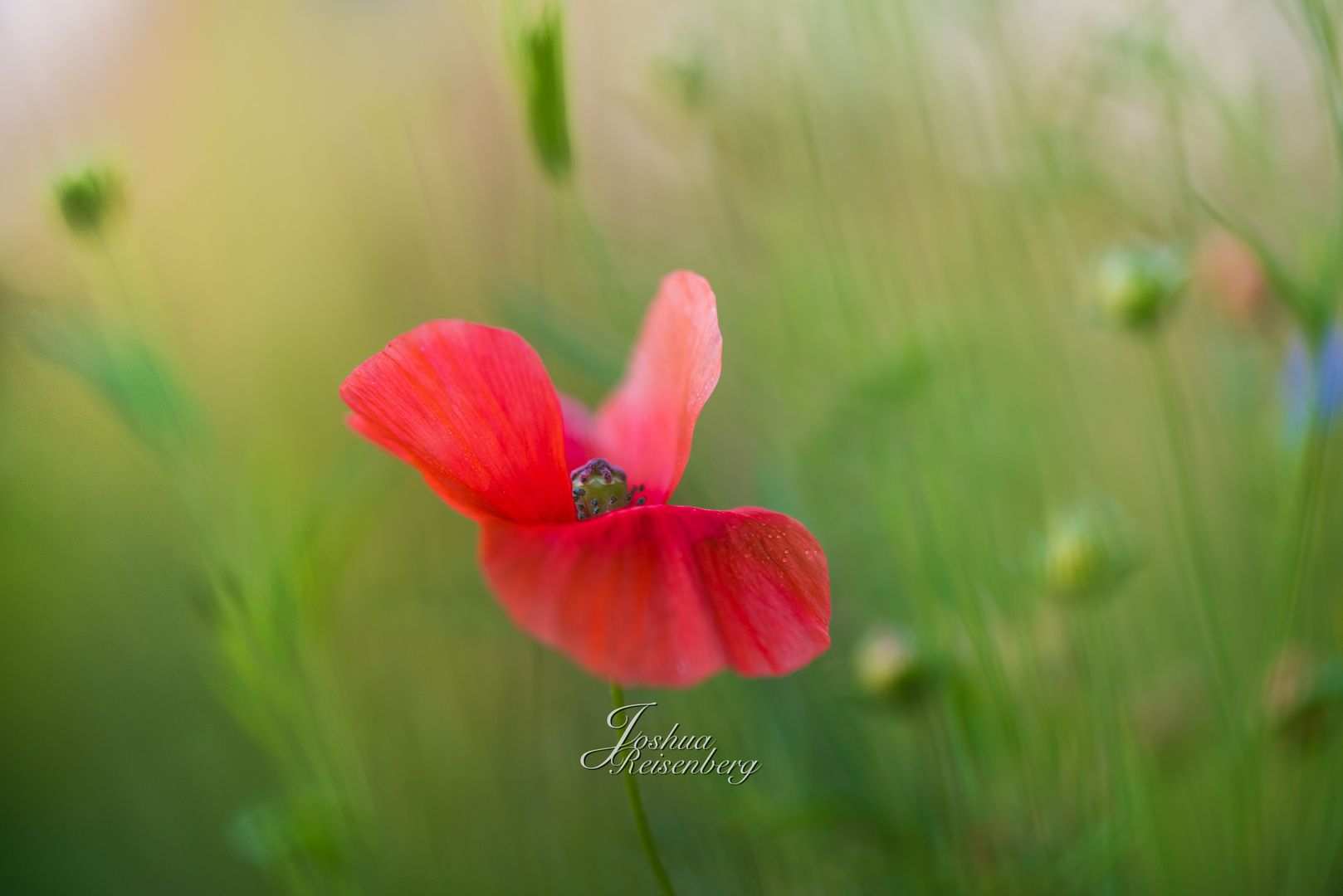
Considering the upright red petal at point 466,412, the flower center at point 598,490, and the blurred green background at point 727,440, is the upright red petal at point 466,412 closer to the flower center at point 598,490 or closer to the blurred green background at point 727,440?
the flower center at point 598,490

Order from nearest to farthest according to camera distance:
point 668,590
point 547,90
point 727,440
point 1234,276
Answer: point 668,590 → point 547,90 → point 1234,276 → point 727,440

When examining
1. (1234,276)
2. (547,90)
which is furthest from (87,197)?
(1234,276)

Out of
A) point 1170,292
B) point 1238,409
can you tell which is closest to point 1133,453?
point 1238,409

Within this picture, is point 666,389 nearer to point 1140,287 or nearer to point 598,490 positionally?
point 598,490

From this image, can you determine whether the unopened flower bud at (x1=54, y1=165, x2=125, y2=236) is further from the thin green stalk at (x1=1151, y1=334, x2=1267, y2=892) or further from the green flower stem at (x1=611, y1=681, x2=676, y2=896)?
the thin green stalk at (x1=1151, y1=334, x2=1267, y2=892)

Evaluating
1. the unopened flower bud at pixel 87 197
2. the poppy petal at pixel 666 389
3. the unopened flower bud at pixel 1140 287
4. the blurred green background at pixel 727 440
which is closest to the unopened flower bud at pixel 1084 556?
the blurred green background at pixel 727 440

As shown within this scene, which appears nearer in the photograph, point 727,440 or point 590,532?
point 590,532
